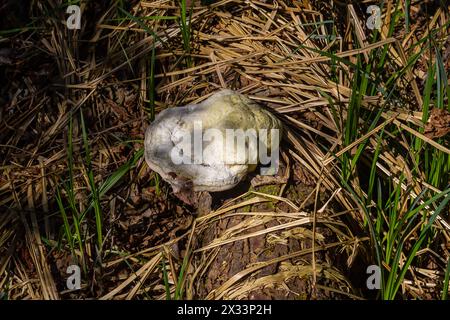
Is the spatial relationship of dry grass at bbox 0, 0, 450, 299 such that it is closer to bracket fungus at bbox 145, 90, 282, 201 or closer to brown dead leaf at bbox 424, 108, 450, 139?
brown dead leaf at bbox 424, 108, 450, 139

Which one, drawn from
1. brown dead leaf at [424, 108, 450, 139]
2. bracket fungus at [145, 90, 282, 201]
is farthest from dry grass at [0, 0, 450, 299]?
bracket fungus at [145, 90, 282, 201]

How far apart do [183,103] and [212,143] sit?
0.51 m

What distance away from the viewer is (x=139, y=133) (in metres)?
2.52

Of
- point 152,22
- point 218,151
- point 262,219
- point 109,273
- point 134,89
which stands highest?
point 152,22

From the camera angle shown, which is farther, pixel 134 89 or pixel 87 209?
pixel 134 89

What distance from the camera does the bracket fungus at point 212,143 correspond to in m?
2.06

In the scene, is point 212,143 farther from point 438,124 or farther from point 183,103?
point 438,124

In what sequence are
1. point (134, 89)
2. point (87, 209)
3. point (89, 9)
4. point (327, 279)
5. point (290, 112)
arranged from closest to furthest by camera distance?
point (327, 279) < point (87, 209) < point (290, 112) < point (134, 89) < point (89, 9)

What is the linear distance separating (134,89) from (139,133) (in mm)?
250

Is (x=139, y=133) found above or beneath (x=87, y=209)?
above

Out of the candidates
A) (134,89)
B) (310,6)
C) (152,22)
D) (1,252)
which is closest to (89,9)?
(152,22)

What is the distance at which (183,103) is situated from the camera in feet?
8.27

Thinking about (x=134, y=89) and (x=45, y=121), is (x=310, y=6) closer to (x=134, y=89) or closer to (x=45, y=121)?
(x=134, y=89)

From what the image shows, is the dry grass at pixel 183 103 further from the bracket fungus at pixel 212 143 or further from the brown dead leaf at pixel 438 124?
the bracket fungus at pixel 212 143
